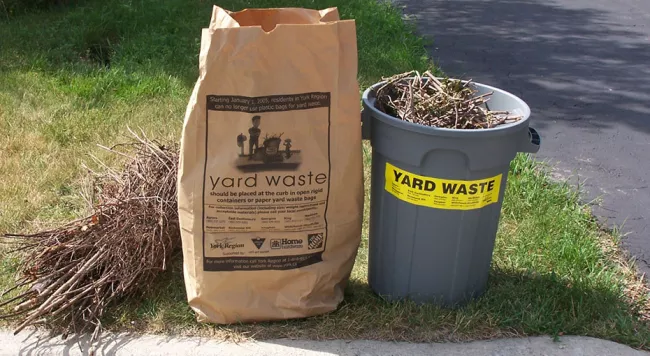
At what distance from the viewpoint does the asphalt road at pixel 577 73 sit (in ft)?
13.2

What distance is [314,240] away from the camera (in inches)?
100

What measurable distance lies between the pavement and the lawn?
49mm

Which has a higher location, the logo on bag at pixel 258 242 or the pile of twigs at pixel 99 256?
the logo on bag at pixel 258 242

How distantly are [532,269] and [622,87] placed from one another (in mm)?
3398

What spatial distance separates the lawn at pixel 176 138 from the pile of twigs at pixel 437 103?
0.76 metres

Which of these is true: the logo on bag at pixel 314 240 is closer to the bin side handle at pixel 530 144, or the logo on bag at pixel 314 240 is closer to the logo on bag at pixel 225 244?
the logo on bag at pixel 225 244

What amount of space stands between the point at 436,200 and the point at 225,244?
800 mm

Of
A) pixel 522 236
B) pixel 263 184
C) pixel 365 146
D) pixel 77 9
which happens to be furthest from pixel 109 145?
pixel 77 9

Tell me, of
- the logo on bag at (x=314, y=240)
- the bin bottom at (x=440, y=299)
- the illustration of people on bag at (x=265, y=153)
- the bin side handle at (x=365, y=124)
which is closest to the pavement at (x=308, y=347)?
the bin bottom at (x=440, y=299)

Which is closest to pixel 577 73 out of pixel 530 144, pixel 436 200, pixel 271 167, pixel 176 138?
pixel 176 138

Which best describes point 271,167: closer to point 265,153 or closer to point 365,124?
point 265,153

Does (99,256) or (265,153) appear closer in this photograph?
(265,153)

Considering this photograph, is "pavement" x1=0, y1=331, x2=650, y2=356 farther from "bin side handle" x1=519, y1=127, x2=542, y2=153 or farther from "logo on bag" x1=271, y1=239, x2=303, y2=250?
"bin side handle" x1=519, y1=127, x2=542, y2=153

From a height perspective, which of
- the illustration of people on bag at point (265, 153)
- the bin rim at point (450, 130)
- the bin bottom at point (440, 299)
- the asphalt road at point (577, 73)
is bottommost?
the bin bottom at point (440, 299)
